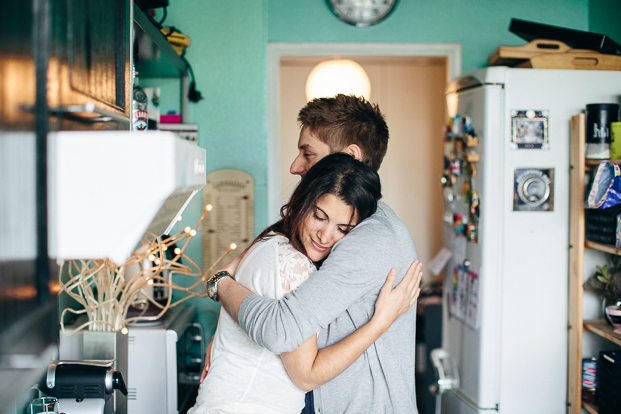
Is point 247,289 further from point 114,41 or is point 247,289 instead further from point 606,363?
point 606,363

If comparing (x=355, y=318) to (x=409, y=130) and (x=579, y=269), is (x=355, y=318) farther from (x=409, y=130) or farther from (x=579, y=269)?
(x=409, y=130)

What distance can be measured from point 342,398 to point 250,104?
1895 millimetres

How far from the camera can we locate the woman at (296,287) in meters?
1.03

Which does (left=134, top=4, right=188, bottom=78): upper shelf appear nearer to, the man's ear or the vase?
the man's ear

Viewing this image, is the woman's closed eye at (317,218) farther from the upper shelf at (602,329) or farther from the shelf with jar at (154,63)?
the upper shelf at (602,329)

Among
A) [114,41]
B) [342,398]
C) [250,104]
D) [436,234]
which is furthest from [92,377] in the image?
[436,234]

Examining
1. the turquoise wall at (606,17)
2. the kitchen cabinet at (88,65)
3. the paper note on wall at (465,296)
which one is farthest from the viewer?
the turquoise wall at (606,17)

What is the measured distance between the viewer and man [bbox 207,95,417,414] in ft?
3.15

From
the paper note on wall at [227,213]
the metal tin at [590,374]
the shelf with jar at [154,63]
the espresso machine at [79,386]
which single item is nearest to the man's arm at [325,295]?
the espresso machine at [79,386]

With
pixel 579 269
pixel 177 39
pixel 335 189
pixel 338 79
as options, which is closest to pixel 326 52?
pixel 338 79

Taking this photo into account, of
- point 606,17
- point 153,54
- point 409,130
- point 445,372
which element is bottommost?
point 445,372

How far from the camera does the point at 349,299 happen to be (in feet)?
3.36

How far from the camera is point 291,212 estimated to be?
3.88 feet

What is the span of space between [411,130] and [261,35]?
65.3 inches
